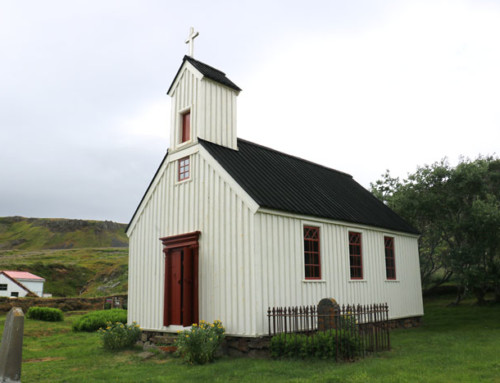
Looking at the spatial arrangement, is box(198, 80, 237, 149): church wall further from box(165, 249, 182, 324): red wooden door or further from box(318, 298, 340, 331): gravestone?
box(318, 298, 340, 331): gravestone

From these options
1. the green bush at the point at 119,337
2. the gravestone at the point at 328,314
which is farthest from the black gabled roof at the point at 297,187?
the green bush at the point at 119,337

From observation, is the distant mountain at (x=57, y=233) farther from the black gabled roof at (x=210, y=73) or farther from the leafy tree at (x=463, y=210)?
the black gabled roof at (x=210, y=73)

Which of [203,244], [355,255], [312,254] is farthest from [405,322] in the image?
[203,244]

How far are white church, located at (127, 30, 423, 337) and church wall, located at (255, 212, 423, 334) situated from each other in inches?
1.4

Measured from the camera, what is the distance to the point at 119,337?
14.0 meters

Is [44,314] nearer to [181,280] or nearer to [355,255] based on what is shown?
[181,280]

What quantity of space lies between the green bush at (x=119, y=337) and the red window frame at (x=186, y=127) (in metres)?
6.73

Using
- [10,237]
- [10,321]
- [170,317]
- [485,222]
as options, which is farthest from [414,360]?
[10,237]

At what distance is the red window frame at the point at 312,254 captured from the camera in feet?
44.8

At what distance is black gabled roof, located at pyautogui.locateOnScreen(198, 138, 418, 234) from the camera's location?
1323 centimetres

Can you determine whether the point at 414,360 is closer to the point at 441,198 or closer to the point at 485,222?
the point at 485,222

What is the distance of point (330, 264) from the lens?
1441 centimetres

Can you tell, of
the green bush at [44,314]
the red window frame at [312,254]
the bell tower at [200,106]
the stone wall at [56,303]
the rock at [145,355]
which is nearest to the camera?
the rock at [145,355]

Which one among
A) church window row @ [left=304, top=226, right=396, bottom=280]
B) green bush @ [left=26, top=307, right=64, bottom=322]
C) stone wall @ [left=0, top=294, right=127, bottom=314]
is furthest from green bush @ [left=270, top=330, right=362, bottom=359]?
stone wall @ [left=0, top=294, right=127, bottom=314]
